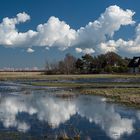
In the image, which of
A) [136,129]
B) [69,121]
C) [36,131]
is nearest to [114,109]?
[69,121]

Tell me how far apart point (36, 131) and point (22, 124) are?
2.66m

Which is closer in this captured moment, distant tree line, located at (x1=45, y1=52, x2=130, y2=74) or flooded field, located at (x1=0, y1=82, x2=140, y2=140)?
flooded field, located at (x1=0, y1=82, x2=140, y2=140)

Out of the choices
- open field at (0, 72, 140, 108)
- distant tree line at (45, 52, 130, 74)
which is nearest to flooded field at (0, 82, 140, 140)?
open field at (0, 72, 140, 108)

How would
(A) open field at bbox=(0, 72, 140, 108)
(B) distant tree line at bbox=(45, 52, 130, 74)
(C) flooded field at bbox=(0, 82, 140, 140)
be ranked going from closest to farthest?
1. (C) flooded field at bbox=(0, 82, 140, 140)
2. (A) open field at bbox=(0, 72, 140, 108)
3. (B) distant tree line at bbox=(45, 52, 130, 74)

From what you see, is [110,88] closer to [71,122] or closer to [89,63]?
[71,122]

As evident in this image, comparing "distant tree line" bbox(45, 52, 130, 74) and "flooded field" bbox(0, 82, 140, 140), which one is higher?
"distant tree line" bbox(45, 52, 130, 74)

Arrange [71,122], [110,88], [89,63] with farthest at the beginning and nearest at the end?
[89,63] → [110,88] → [71,122]

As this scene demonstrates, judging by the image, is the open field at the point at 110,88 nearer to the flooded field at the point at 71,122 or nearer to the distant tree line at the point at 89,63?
the flooded field at the point at 71,122

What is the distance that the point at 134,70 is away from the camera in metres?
136

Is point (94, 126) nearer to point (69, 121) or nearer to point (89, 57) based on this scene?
point (69, 121)

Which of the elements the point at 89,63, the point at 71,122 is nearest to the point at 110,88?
the point at 71,122

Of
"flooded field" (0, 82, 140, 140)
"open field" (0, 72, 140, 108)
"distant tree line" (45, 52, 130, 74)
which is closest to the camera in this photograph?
"flooded field" (0, 82, 140, 140)

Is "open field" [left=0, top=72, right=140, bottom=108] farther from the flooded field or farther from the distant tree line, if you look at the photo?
the distant tree line

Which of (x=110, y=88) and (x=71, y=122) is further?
(x=110, y=88)
